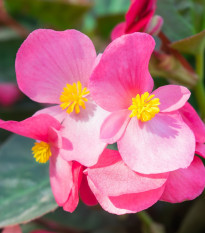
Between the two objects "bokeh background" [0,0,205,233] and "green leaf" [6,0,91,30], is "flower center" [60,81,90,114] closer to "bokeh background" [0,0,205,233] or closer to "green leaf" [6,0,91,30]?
"bokeh background" [0,0,205,233]

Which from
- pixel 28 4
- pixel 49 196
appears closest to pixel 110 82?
pixel 49 196

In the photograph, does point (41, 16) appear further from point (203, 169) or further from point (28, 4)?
point (203, 169)

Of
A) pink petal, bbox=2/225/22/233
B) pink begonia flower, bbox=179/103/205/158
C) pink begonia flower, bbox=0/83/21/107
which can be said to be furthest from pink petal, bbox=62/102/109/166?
pink begonia flower, bbox=0/83/21/107

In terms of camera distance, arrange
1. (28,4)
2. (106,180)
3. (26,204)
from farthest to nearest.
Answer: (28,4) → (26,204) → (106,180)

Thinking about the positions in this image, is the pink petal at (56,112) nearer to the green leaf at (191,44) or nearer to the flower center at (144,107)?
the flower center at (144,107)

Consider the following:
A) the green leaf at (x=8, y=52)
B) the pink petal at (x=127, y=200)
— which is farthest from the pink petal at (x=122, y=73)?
the green leaf at (x=8, y=52)

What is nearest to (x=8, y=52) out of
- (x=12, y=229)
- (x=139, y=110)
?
(x=12, y=229)

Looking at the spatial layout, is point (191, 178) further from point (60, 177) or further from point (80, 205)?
point (80, 205)
